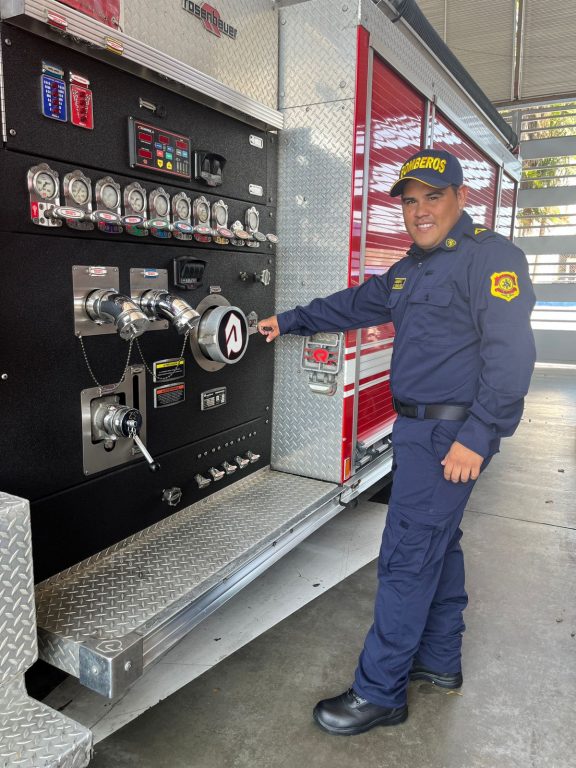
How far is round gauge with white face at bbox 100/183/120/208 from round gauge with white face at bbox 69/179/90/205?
0.19ft

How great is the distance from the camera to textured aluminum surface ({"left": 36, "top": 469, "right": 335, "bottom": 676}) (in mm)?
1928

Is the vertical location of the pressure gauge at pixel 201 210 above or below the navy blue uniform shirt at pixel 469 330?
above

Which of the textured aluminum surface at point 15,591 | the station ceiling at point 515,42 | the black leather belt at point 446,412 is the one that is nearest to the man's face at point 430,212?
the black leather belt at point 446,412

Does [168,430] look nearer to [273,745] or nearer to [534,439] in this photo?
[273,745]

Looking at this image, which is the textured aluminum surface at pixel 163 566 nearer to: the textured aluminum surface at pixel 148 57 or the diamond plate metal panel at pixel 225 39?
the textured aluminum surface at pixel 148 57

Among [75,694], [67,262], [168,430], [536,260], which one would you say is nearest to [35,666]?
[75,694]

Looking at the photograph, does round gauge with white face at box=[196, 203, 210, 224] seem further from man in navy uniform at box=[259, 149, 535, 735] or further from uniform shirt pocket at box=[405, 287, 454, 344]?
uniform shirt pocket at box=[405, 287, 454, 344]

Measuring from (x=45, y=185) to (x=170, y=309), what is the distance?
0.60 metres

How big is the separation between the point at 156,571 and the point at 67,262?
1160mm

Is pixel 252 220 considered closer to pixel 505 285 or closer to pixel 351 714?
pixel 505 285

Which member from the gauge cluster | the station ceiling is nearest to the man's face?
the gauge cluster

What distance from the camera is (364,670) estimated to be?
7.11 ft

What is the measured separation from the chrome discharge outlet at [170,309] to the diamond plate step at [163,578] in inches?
35.2

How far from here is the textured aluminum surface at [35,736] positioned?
1524mm
